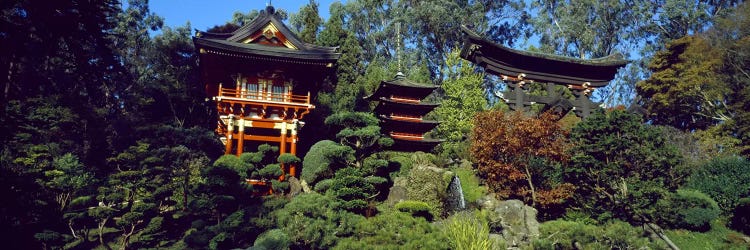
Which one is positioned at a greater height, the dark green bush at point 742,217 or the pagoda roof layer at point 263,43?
the pagoda roof layer at point 263,43

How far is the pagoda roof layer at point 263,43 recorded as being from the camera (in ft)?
60.8

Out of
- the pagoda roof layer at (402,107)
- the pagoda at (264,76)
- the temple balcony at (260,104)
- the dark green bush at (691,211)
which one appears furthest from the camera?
the pagoda roof layer at (402,107)

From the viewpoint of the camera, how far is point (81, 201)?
16.3 m

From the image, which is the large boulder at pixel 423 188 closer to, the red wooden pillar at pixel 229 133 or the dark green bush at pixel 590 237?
the dark green bush at pixel 590 237

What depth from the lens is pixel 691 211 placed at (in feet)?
53.7

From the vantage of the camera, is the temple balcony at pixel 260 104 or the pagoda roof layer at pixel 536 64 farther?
the pagoda roof layer at pixel 536 64

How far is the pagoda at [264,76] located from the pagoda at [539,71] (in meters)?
6.38

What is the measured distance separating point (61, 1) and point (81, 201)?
7146mm

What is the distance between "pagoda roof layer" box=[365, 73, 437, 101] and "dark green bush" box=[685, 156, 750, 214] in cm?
1119

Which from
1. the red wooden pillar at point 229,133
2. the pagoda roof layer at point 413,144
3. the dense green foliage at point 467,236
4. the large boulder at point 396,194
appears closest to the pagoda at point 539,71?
the pagoda roof layer at point 413,144

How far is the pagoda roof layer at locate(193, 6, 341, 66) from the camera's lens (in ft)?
60.8

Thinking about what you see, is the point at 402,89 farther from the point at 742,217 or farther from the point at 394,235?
the point at 742,217

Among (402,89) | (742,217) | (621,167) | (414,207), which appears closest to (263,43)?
(402,89)

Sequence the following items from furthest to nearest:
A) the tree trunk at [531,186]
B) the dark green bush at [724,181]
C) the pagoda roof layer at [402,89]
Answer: the pagoda roof layer at [402,89]
the dark green bush at [724,181]
the tree trunk at [531,186]
